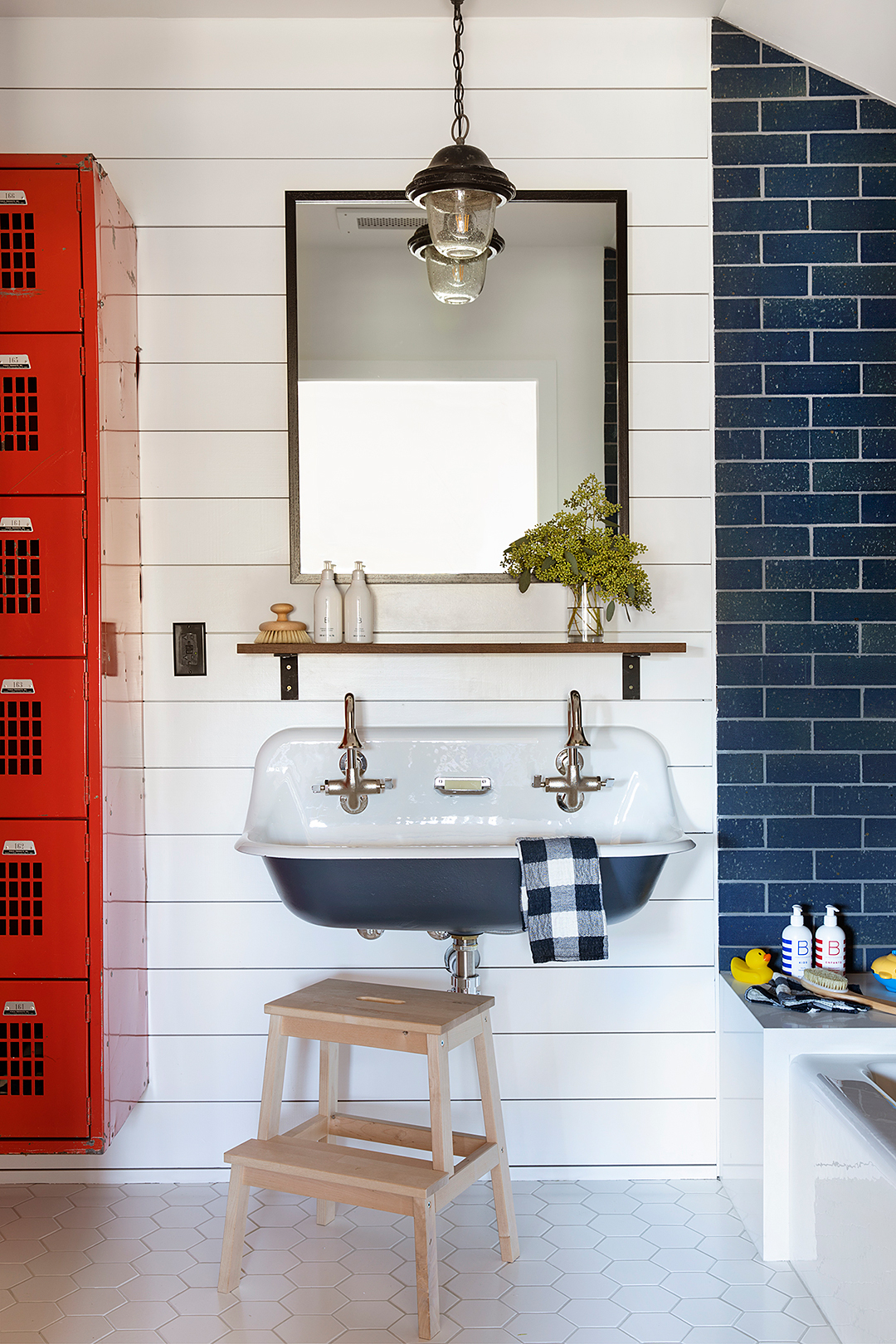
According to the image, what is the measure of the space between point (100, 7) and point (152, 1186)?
2.62m

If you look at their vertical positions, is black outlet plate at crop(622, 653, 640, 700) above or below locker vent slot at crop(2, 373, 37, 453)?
below

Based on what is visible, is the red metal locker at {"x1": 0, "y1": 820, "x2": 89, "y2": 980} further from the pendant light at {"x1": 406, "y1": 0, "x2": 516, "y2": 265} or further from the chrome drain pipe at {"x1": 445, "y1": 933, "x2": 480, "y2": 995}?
the pendant light at {"x1": 406, "y1": 0, "x2": 516, "y2": 265}

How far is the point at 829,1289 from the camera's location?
165cm

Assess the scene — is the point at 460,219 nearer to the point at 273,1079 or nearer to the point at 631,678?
the point at 631,678

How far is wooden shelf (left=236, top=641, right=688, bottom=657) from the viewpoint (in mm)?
2078

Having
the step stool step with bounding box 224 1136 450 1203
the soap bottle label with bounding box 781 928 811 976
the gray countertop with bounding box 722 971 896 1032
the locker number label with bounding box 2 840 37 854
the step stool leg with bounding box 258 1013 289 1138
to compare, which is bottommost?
the step stool step with bounding box 224 1136 450 1203

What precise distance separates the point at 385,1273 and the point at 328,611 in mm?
1306

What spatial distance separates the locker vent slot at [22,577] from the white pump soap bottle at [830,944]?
179cm

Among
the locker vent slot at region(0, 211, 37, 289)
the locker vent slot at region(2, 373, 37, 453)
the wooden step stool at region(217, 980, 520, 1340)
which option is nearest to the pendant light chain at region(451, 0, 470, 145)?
the locker vent slot at region(0, 211, 37, 289)

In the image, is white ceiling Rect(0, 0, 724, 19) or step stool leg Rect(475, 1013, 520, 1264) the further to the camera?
white ceiling Rect(0, 0, 724, 19)

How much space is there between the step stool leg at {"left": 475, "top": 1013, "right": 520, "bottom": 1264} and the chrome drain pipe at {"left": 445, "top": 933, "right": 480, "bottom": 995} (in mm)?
122

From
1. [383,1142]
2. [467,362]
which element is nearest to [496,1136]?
[383,1142]

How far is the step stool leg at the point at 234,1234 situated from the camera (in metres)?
1.78

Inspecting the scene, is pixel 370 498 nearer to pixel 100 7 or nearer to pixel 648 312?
pixel 648 312
